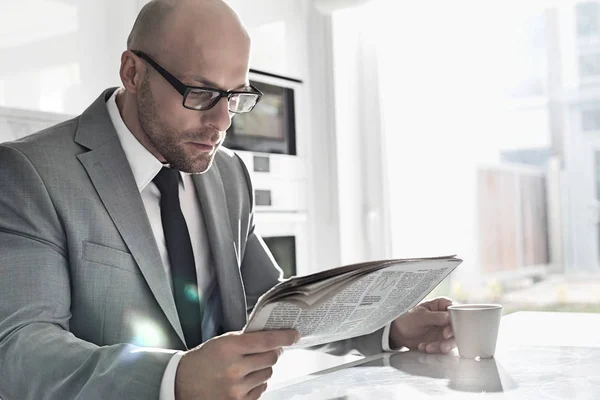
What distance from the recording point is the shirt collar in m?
1.33

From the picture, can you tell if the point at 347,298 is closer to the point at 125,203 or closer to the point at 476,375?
the point at 476,375

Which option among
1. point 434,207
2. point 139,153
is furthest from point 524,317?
point 434,207

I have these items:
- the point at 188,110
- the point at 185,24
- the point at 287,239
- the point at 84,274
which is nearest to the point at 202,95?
the point at 188,110

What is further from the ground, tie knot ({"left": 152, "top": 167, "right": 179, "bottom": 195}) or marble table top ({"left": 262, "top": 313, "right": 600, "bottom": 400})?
tie knot ({"left": 152, "top": 167, "right": 179, "bottom": 195})

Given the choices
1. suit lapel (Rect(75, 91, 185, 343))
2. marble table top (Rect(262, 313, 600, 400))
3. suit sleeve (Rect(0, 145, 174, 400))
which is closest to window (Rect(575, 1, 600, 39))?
marble table top (Rect(262, 313, 600, 400))

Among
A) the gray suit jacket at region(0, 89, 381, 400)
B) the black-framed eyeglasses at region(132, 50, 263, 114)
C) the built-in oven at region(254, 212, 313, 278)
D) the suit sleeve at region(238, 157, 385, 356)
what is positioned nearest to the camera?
the gray suit jacket at region(0, 89, 381, 400)

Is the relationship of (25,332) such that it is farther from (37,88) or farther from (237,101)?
(37,88)

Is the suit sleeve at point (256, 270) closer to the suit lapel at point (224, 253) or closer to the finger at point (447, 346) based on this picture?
the suit lapel at point (224, 253)

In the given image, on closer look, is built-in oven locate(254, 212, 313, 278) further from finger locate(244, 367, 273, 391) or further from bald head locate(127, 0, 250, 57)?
finger locate(244, 367, 273, 391)

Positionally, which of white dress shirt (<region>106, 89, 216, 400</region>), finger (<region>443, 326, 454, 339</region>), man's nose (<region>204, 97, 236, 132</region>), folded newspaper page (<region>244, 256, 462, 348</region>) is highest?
man's nose (<region>204, 97, 236, 132</region>)

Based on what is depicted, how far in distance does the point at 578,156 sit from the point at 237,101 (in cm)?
235

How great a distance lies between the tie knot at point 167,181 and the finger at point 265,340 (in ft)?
1.94

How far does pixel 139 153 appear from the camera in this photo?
133 centimetres

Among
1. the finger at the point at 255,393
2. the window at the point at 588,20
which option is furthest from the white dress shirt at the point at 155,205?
the window at the point at 588,20
